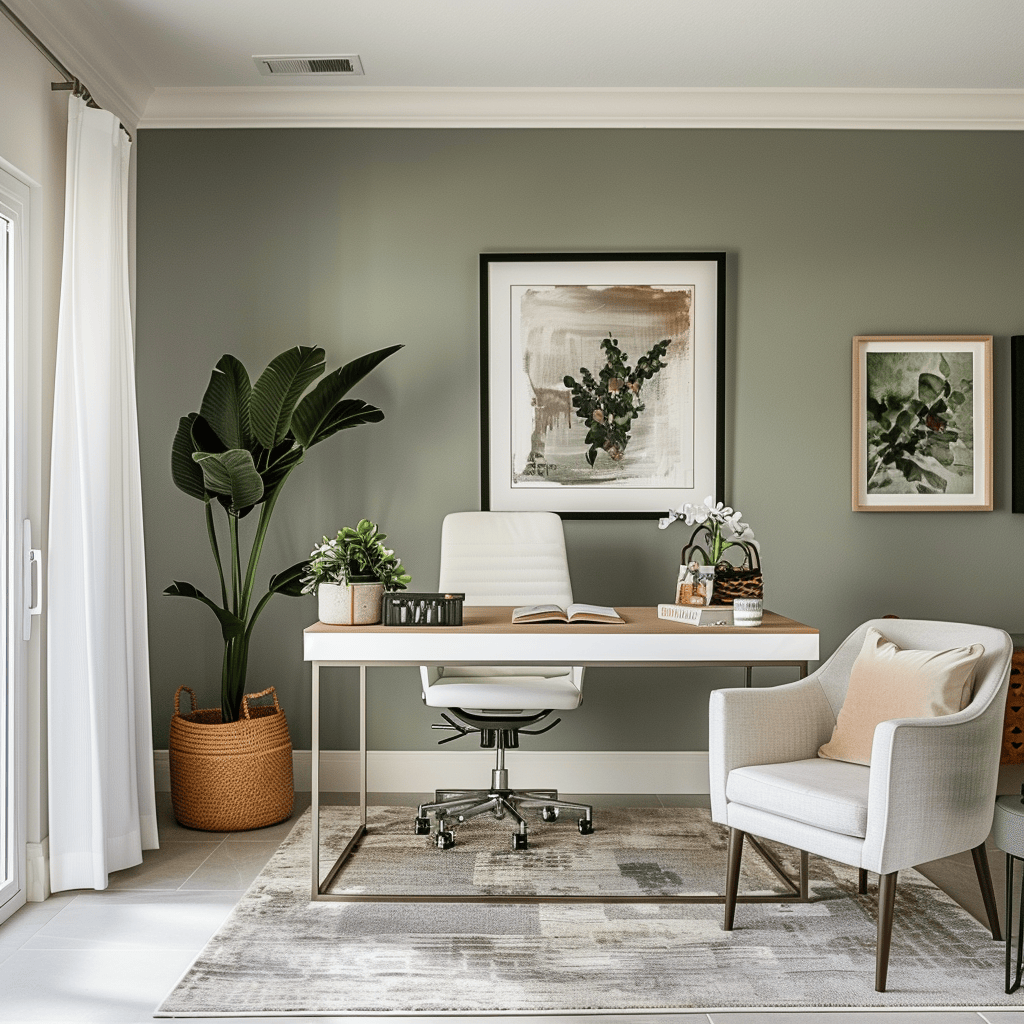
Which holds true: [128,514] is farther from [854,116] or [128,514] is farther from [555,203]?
[854,116]

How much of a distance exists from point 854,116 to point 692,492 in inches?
66.6

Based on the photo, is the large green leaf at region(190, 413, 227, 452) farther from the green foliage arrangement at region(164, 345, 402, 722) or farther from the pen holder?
the pen holder

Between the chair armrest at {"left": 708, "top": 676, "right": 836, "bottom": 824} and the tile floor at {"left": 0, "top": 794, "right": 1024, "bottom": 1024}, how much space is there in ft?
2.15

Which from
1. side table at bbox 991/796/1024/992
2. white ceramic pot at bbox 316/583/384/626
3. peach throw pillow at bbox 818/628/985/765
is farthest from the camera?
white ceramic pot at bbox 316/583/384/626

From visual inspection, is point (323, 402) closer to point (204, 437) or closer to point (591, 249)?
point (204, 437)

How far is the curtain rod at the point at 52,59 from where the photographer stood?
114 inches

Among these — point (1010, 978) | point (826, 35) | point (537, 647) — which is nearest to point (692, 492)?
point (537, 647)

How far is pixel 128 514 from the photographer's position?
10.8 ft

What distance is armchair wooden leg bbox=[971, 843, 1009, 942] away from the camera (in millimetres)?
2619

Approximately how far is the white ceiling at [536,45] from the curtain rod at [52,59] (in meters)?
0.04

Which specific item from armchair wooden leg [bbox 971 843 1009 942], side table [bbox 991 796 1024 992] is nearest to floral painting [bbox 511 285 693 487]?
armchair wooden leg [bbox 971 843 1009 942]

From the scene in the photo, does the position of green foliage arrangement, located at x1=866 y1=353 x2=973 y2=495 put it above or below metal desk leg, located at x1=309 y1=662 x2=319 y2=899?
above

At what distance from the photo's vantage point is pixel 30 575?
9.80 ft

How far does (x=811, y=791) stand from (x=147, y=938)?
72.9 inches
